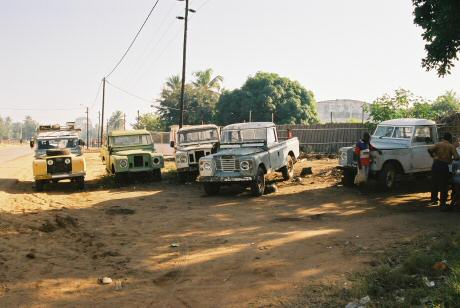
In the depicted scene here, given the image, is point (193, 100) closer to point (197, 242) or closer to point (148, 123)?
point (148, 123)

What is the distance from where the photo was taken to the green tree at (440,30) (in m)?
11.3

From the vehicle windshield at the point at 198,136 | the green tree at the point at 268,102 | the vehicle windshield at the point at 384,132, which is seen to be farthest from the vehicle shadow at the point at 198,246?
the green tree at the point at 268,102

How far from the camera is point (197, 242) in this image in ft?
25.3

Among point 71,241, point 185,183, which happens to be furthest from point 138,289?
point 185,183

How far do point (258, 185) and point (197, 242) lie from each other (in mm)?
4833

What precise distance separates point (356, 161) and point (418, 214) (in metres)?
3.40

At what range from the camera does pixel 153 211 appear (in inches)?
432

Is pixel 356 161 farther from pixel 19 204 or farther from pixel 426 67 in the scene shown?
pixel 19 204

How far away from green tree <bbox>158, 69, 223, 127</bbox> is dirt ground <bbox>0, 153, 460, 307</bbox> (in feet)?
124

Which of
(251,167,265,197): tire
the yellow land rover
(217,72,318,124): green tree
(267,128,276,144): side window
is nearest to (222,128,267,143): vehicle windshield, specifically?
(267,128,276,144): side window

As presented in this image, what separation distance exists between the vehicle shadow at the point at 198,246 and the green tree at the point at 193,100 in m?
39.1

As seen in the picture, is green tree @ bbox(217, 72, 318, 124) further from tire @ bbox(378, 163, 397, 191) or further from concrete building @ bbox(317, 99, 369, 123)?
concrete building @ bbox(317, 99, 369, 123)

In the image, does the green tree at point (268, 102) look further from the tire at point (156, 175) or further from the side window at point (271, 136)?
the side window at point (271, 136)

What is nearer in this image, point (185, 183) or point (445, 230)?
point (445, 230)
